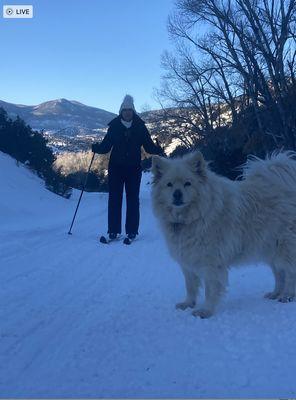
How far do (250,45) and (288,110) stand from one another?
410 centimetres

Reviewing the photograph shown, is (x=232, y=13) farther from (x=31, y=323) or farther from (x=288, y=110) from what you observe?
(x=31, y=323)

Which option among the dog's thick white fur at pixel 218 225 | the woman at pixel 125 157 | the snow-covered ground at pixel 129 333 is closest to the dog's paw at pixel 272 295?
the dog's thick white fur at pixel 218 225

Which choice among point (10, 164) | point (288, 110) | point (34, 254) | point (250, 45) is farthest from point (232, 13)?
point (34, 254)

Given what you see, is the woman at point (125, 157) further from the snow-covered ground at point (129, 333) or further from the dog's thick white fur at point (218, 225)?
the dog's thick white fur at point (218, 225)

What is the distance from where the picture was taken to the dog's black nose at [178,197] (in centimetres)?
458

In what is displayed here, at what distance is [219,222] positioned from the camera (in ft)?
14.8

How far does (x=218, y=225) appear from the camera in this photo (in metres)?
4.51

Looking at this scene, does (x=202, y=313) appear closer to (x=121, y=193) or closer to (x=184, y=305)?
(x=184, y=305)

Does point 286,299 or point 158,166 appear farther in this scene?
point 158,166

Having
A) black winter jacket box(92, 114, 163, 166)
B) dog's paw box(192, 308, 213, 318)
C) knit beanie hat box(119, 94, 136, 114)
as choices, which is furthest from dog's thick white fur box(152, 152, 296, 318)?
knit beanie hat box(119, 94, 136, 114)

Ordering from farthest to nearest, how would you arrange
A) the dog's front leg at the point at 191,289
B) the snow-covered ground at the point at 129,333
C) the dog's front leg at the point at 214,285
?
the dog's front leg at the point at 191,289, the dog's front leg at the point at 214,285, the snow-covered ground at the point at 129,333

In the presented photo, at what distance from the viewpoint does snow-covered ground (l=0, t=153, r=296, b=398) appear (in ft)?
9.02

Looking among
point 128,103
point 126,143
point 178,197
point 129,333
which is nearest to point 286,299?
point 178,197

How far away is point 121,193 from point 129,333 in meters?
4.95
